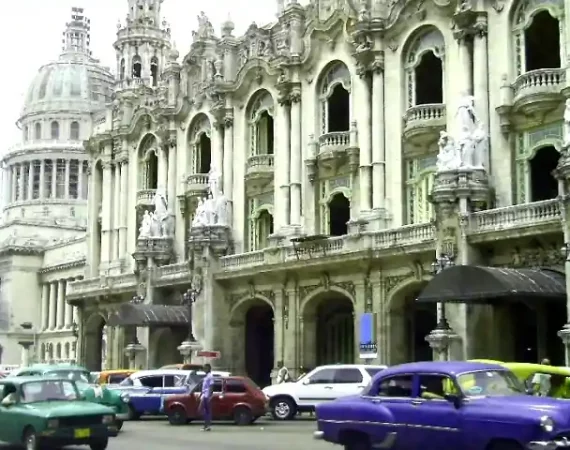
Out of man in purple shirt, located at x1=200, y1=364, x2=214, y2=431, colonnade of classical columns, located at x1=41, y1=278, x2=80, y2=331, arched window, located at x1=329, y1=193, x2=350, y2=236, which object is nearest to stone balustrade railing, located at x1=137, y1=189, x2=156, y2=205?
arched window, located at x1=329, y1=193, x2=350, y2=236

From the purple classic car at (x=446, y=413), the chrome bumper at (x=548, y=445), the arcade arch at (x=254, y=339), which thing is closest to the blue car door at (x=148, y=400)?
the arcade arch at (x=254, y=339)

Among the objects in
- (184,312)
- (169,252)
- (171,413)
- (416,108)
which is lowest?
(171,413)

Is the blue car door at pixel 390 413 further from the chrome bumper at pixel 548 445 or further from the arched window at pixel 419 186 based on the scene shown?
the arched window at pixel 419 186

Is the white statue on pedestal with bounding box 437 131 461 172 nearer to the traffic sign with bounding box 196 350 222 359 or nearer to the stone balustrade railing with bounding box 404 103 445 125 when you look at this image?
the stone balustrade railing with bounding box 404 103 445 125

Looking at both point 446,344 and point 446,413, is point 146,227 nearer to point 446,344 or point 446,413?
point 446,344

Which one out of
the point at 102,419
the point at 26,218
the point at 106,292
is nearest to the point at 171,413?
the point at 102,419

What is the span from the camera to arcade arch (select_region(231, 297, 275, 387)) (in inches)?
1650

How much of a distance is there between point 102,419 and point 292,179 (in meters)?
23.0

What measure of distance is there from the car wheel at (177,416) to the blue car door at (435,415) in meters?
13.3

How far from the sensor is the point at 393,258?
34.2 meters

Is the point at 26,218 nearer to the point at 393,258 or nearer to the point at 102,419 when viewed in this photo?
the point at 393,258

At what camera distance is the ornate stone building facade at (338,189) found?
30.9m

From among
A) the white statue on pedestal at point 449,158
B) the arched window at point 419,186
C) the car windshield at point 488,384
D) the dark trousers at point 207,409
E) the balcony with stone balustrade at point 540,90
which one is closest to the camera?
the car windshield at point 488,384

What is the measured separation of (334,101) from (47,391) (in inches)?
928
